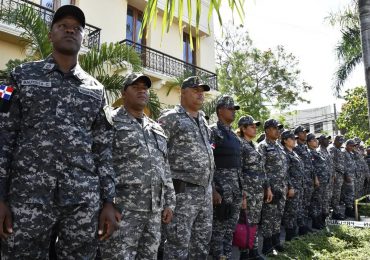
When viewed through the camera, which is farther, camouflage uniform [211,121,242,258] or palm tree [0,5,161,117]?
palm tree [0,5,161,117]

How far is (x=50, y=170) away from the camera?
179 centimetres

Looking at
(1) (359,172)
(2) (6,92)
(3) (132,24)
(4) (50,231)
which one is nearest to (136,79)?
(2) (6,92)

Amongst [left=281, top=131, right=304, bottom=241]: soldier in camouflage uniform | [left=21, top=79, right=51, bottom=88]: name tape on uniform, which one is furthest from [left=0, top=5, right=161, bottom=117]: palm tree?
[left=21, top=79, right=51, bottom=88]: name tape on uniform

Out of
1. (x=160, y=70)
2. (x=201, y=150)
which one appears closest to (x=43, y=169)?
(x=201, y=150)

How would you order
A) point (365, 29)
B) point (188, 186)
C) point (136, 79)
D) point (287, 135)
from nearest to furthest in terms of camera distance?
point (365, 29) → point (136, 79) → point (188, 186) → point (287, 135)

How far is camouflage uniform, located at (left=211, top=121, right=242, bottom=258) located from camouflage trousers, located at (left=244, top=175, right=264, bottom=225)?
16.1 inches

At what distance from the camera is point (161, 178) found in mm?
2766

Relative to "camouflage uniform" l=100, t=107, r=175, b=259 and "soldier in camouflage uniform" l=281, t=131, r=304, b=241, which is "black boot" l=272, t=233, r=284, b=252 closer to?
"soldier in camouflage uniform" l=281, t=131, r=304, b=241

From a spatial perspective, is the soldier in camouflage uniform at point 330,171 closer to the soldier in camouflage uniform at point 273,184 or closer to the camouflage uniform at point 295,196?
the camouflage uniform at point 295,196

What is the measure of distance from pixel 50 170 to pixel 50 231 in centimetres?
30

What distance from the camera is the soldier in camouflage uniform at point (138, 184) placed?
8.30ft

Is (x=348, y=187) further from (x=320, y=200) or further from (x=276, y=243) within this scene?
(x=276, y=243)

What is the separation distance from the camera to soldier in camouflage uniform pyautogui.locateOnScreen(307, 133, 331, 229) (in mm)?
6512

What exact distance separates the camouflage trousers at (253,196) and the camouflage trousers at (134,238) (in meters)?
2.05
